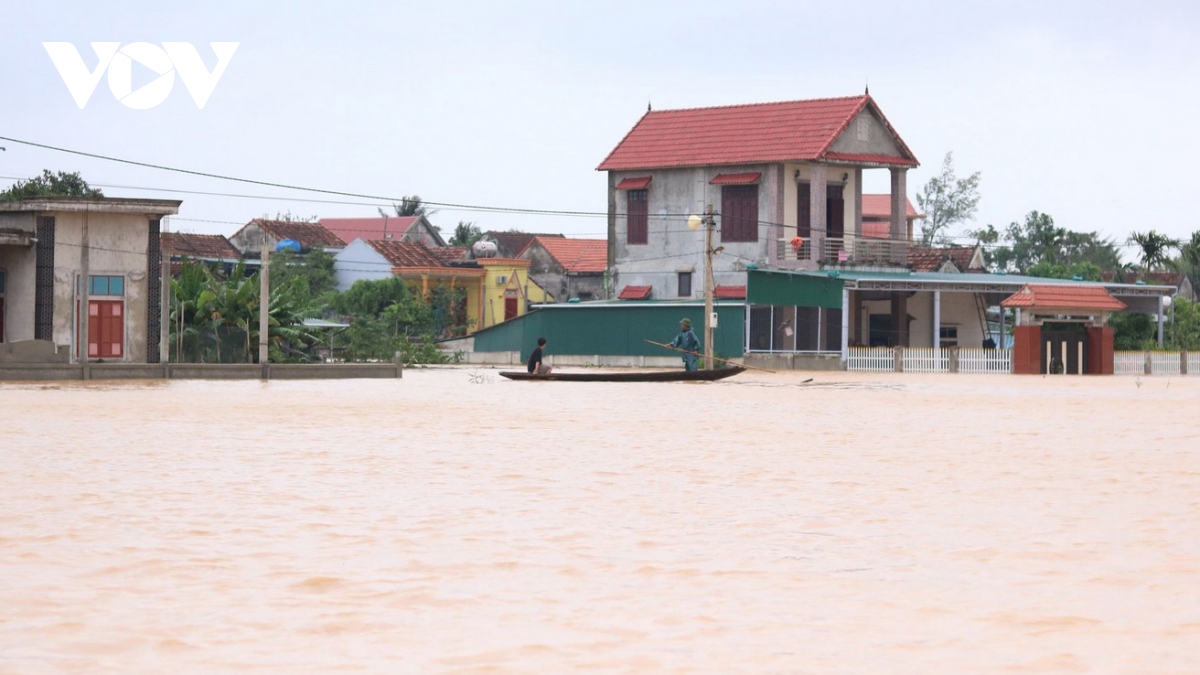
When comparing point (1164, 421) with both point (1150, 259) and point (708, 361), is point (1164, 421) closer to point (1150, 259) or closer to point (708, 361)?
point (708, 361)

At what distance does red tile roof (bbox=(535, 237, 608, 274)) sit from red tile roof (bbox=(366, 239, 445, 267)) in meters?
6.00

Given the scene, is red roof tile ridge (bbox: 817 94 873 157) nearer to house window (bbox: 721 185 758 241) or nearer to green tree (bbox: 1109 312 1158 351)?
house window (bbox: 721 185 758 241)

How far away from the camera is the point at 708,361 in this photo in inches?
1711

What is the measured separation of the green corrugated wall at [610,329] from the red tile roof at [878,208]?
30.2 m

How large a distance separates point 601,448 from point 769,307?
3143 centimetres

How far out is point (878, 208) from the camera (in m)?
87.5

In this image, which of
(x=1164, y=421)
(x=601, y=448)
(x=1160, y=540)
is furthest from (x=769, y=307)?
(x=1160, y=540)

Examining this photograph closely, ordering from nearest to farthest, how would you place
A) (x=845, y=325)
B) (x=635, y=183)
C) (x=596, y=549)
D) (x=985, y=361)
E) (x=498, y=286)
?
(x=596, y=549), (x=985, y=361), (x=845, y=325), (x=635, y=183), (x=498, y=286)

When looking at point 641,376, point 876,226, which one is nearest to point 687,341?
point 641,376

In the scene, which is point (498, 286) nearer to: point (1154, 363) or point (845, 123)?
point (845, 123)

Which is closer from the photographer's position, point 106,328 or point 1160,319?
point 106,328

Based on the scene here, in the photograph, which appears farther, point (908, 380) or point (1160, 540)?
point (908, 380)

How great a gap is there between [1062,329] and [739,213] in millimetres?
12594

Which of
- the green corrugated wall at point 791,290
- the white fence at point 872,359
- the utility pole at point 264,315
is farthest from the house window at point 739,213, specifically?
the utility pole at point 264,315
